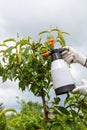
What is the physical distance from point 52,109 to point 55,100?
2.6 inches

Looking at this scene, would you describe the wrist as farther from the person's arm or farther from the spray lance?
the spray lance

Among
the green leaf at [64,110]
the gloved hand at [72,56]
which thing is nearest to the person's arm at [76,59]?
the gloved hand at [72,56]

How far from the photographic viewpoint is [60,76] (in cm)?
237

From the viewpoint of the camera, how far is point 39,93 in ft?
8.27

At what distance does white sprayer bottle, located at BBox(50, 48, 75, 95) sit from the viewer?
2359 millimetres

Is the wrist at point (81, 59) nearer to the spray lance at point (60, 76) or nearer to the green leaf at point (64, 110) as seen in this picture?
the spray lance at point (60, 76)

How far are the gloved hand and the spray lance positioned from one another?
0.58 feet

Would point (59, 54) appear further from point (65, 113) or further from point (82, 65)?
point (82, 65)

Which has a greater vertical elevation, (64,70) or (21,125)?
(64,70)

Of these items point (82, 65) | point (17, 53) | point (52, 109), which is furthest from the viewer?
point (82, 65)

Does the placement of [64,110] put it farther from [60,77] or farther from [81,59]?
[81,59]

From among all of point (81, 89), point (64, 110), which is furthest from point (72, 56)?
point (64, 110)

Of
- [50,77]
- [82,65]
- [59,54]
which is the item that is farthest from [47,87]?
[82,65]

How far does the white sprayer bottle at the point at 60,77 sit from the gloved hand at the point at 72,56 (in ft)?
0.63
